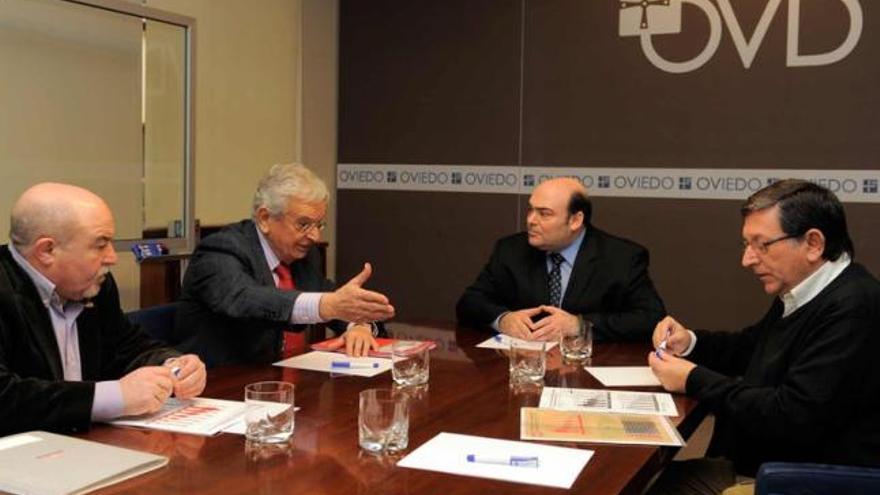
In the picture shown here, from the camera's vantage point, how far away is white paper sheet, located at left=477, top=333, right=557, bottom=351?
3.05m

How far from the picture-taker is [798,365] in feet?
7.24

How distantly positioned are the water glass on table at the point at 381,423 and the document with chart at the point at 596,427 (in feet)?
0.98

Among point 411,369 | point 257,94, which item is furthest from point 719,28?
point 411,369

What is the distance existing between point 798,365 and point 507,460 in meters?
0.86

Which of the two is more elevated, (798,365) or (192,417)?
(798,365)

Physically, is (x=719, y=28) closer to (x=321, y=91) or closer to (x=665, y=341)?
(x=321, y=91)

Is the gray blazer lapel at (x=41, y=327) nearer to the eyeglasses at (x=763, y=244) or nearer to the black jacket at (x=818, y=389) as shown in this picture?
the black jacket at (x=818, y=389)

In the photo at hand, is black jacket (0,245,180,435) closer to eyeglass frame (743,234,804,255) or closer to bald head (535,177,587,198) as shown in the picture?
eyeglass frame (743,234,804,255)

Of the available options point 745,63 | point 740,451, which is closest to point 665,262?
point 745,63

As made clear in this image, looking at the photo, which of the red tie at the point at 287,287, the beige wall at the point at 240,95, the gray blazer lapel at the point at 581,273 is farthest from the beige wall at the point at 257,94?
the gray blazer lapel at the point at 581,273

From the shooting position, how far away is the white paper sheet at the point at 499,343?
120 inches

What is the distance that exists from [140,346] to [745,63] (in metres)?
3.51

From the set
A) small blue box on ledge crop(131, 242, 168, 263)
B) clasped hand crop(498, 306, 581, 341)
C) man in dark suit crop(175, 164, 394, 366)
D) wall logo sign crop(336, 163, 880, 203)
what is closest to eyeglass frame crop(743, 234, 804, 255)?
clasped hand crop(498, 306, 581, 341)

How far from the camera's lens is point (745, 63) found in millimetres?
4734
